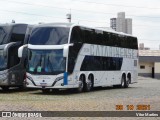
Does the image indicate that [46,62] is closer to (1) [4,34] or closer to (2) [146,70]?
(1) [4,34]

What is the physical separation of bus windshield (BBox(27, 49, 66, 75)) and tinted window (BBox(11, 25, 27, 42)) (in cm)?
232

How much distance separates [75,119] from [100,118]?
2.51ft

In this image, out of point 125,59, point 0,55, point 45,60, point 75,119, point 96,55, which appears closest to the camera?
point 75,119

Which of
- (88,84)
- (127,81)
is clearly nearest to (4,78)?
(88,84)

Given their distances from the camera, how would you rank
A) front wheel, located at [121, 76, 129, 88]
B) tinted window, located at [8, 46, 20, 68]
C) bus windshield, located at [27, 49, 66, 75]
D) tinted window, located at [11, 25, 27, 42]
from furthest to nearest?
1. front wheel, located at [121, 76, 129, 88]
2. tinted window, located at [11, 25, 27, 42]
3. tinted window, located at [8, 46, 20, 68]
4. bus windshield, located at [27, 49, 66, 75]

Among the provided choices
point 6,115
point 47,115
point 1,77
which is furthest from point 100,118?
point 1,77

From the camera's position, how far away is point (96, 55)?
2855 cm

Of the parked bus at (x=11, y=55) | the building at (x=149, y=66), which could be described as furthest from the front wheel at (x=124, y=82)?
the building at (x=149, y=66)

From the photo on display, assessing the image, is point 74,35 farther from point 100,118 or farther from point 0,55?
point 100,118

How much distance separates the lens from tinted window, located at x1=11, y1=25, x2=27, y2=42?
27422 mm

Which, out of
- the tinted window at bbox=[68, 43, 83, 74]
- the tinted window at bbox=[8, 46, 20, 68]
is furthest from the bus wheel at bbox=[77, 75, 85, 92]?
the tinted window at bbox=[8, 46, 20, 68]

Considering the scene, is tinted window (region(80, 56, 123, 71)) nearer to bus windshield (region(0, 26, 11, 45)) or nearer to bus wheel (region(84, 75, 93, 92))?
bus wheel (region(84, 75, 93, 92))

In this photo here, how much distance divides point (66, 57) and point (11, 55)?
3.94m

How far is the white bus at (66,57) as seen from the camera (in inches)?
980
